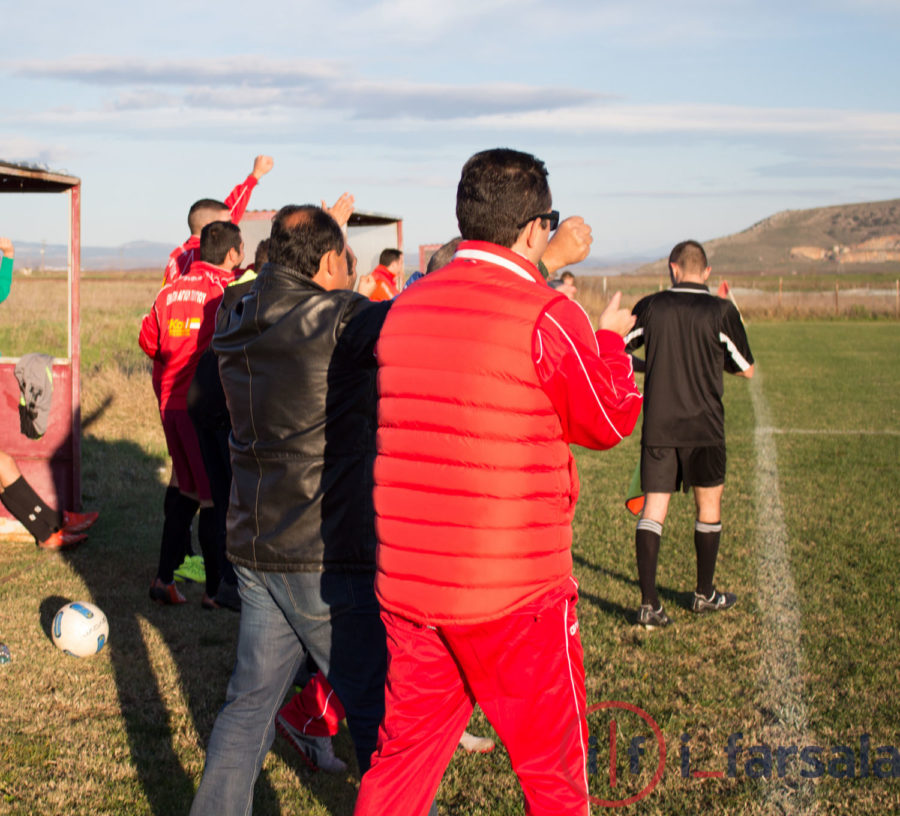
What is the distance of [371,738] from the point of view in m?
2.64

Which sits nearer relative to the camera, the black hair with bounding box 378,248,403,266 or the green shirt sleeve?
the green shirt sleeve

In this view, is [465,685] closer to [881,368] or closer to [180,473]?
[180,473]

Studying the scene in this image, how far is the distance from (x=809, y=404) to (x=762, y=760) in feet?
38.3

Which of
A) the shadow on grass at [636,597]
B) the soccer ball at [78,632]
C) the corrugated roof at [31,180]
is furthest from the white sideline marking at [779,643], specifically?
the corrugated roof at [31,180]

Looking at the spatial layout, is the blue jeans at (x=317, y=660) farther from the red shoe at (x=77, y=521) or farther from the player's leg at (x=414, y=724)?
the red shoe at (x=77, y=521)

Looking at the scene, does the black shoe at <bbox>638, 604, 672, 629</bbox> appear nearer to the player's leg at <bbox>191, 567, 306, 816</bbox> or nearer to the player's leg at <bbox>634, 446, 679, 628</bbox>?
the player's leg at <bbox>634, 446, 679, 628</bbox>

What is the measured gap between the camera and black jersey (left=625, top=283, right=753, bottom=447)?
531 centimetres

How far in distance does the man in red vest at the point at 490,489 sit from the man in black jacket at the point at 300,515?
0.34 m

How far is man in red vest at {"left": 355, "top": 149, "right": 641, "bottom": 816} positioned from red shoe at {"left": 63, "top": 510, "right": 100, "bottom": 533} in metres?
5.07

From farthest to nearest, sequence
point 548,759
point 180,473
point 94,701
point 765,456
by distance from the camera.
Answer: point 765,456, point 180,473, point 94,701, point 548,759

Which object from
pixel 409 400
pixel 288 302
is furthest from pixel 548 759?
pixel 288 302

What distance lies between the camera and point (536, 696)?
2.22 meters

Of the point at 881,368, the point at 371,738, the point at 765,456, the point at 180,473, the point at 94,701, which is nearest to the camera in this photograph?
the point at 371,738

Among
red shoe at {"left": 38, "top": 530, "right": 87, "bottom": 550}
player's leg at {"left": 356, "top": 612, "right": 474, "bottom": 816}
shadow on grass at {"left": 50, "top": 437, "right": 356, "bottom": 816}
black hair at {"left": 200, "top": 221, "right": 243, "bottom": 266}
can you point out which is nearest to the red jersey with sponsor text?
black hair at {"left": 200, "top": 221, "right": 243, "bottom": 266}
